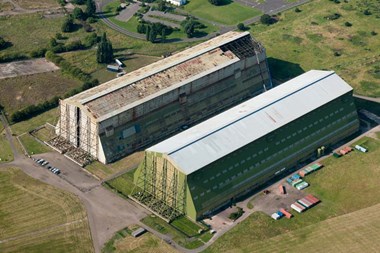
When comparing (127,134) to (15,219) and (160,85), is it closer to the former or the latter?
(160,85)

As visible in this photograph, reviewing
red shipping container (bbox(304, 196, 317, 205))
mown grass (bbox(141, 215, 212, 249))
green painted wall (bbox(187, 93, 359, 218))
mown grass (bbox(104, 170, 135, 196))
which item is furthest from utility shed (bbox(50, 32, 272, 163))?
red shipping container (bbox(304, 196, 317, 205))

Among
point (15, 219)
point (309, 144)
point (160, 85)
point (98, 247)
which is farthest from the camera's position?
point (160, 85)

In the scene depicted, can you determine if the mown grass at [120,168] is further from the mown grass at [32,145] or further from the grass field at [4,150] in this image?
the grass field at [4,150]

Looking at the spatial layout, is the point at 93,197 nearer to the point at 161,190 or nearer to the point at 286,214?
the point at 161,190

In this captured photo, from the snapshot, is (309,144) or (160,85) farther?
(160,85)

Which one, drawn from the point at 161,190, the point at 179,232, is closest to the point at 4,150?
the point at 161,190

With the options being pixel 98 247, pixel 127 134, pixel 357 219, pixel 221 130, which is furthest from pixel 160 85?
pixel 357 219

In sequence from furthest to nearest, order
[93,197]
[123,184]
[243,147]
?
[123,184] < [93,197] < [243,147]
